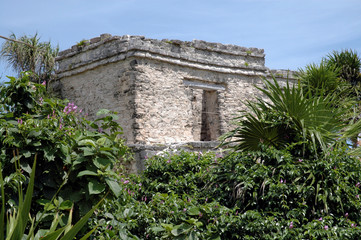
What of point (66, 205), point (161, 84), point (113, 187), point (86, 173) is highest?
point (161, 84)

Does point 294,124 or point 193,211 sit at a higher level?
point 294,124

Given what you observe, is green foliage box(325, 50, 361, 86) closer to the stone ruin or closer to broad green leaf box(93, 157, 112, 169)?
the stone ruin

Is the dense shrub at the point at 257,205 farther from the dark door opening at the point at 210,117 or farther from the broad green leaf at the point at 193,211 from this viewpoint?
the dark door opening at the point at 210,117

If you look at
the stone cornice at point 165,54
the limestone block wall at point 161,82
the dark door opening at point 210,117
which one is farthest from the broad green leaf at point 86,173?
the dark door opening at point 210,117

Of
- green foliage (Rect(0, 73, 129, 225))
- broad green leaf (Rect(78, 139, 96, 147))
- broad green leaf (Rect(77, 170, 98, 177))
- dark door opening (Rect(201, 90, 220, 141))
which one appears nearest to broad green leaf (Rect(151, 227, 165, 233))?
green foliage (Rect(0, 73, 129, 225))

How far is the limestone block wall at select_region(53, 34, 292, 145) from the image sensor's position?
A: 364 inches

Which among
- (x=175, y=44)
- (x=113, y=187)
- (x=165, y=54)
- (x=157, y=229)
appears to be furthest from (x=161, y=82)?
(x=113, y=187)

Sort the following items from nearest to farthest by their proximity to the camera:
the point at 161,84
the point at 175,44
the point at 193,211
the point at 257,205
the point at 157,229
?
the point at 157,229 → the point at 193,211 → the point at 257,205 → the point at 161,84 → the point at 175,44

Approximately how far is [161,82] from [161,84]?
41 millimetres

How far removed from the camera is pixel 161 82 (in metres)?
9.60

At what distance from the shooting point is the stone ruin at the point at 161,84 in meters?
9.20

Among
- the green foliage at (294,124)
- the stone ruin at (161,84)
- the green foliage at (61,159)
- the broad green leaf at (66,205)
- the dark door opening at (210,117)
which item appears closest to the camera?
the broad green leaf at (66,205)

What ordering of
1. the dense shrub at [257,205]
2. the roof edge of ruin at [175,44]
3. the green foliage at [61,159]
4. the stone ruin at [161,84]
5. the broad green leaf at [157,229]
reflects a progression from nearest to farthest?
1. the green foliage at [61,159]
2. the broad green leaf at [157,229]
3. the dense shrub at [257,205]
4. the stone ruin at [161,84]
5. the roof edge of ruin at [175,44]

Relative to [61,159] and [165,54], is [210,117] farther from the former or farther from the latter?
[61,159]
